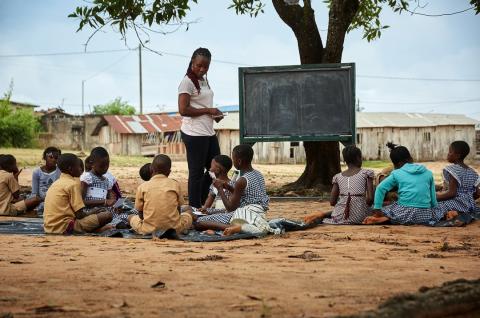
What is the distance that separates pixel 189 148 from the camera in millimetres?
8500

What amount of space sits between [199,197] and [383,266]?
166 inches

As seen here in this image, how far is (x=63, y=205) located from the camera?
7.02 meters

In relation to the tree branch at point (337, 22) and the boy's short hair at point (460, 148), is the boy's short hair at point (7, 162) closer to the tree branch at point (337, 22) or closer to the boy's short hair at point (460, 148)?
the boy's short hair at point (460, 148)

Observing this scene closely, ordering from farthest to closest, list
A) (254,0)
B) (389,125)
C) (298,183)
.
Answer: (389,125) → (254,0) → (298,183)

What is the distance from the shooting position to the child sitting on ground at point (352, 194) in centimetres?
762

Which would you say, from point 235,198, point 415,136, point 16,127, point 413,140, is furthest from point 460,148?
point 16,127

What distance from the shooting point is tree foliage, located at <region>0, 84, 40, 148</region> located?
43.3m

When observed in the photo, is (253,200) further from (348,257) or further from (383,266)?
(383,266)

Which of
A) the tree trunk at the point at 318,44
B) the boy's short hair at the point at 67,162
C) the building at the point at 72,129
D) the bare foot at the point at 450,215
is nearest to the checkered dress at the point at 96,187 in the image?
the boy's short hair at the point at 67,162

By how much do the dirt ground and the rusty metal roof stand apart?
135 ft

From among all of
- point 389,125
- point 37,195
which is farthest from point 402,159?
point 389,125

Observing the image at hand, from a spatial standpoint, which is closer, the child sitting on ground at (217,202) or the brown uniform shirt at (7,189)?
the child sitting on ground at (217,202)

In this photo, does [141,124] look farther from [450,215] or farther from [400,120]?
[450,215]

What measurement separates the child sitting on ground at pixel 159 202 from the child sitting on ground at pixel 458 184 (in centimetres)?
314
